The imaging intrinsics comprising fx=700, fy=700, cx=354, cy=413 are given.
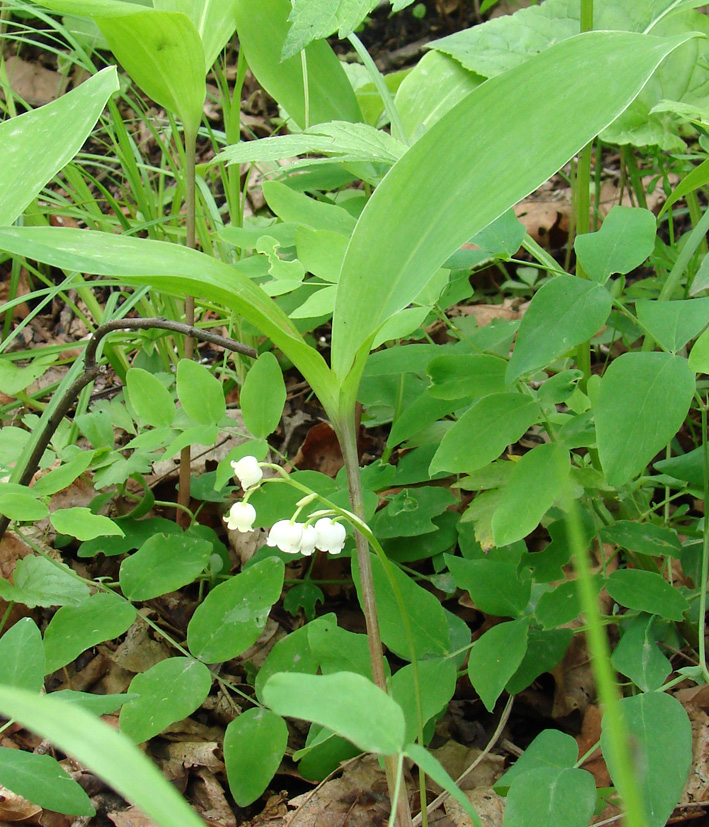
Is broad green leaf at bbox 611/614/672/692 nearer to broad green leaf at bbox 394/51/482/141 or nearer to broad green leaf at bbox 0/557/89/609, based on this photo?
broad green leaf at bbox 0/557/89/609

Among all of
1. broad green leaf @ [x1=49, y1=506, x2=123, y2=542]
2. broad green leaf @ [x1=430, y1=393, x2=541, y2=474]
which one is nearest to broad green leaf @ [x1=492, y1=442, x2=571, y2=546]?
broad green leaf @ [x1=430, y1=393, x2=541, y2=474]

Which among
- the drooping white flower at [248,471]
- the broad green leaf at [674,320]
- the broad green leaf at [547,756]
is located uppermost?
the broad green leaf at [674,320]

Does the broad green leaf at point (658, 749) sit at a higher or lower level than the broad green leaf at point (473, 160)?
lower

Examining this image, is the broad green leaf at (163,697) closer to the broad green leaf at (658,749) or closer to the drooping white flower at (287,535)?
the drooping white flower at (287,535)

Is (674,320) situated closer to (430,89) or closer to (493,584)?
(493,584)

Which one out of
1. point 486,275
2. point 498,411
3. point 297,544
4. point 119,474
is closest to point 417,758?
point 297,544

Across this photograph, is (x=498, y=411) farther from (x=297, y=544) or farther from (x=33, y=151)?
(x=33, y=151)

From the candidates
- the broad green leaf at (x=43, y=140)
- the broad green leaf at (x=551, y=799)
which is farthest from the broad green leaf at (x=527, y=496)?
the broad green leaf at (x=43, y=140)
